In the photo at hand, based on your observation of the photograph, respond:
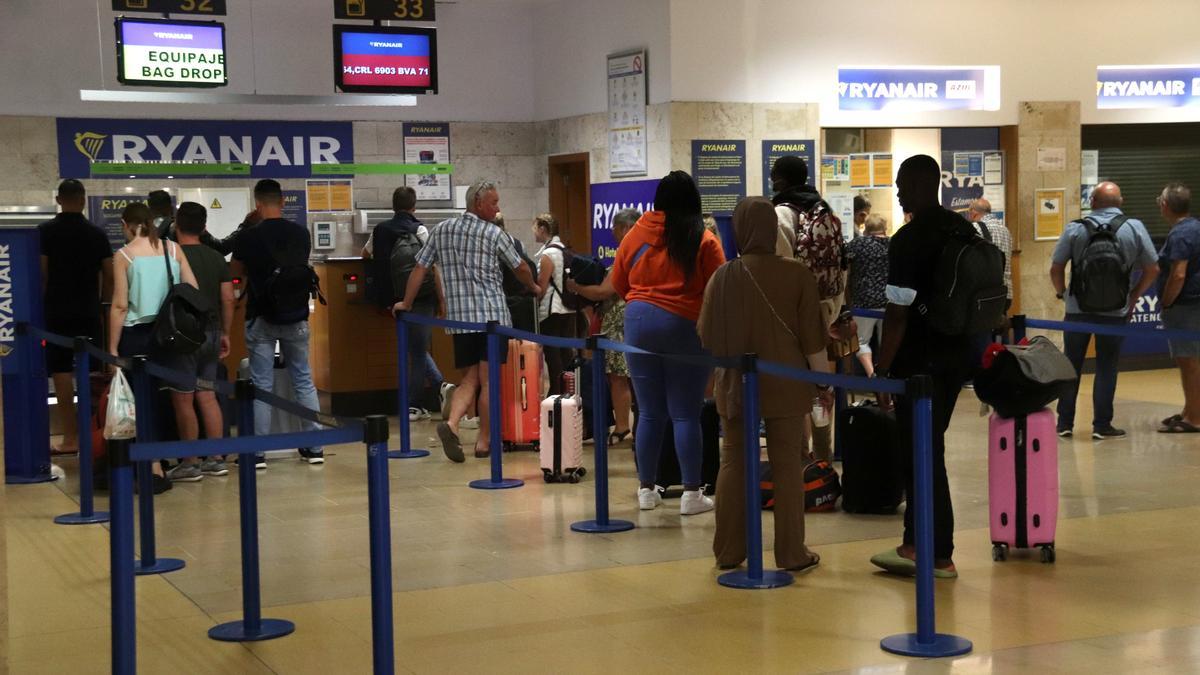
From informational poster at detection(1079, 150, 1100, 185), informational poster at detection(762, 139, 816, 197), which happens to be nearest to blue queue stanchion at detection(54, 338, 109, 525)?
informational poster at detection(762, 139, 816, 197)

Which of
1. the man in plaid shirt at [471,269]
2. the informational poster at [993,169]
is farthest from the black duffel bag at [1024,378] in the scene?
the informational poster at [993,169]

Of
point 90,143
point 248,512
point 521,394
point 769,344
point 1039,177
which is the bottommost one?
point 521,394

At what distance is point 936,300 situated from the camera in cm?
552

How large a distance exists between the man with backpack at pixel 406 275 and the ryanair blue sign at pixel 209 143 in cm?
357

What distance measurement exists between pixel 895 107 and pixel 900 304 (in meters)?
7.74

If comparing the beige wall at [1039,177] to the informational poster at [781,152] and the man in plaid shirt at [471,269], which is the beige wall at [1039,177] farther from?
the man in plaid shirt at [471,269]

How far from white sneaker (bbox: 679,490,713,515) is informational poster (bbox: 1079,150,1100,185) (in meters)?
7.98

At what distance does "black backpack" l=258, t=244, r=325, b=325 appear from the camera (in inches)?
351

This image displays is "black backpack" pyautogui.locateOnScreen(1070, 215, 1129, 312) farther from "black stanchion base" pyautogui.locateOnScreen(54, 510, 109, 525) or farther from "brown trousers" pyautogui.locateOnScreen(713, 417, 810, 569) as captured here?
"black stanchion base" pyautogui.locateOnScreen(54, 510, 109, 525)

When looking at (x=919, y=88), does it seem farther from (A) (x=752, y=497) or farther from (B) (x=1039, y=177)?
(A) (x=752, y=497)

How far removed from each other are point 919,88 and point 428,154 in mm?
4898

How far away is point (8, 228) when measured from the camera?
28.5 ft

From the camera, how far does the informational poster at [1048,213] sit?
1341 cm

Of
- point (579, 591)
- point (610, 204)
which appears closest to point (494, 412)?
point (579, 591)
